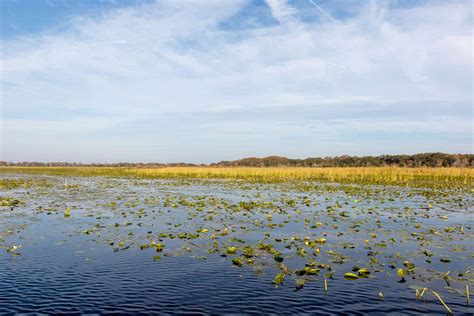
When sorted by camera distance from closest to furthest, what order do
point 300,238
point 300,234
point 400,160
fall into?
point 300,238
point 300,234
point 400,160

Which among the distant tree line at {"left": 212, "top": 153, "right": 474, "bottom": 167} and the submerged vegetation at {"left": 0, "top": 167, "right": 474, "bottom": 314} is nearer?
the submerged vegetation at {"left": 0, "top": 167, "right": 474, "bottom": 314}

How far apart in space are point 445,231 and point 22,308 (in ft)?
44.5

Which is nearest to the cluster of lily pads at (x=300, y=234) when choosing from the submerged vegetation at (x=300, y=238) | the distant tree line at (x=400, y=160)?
the submerged vegetation at (x=300, y=238)

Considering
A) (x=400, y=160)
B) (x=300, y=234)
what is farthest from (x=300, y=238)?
(x=400, y=160)

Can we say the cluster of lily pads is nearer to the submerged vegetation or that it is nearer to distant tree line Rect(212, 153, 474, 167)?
the submerged vegetation

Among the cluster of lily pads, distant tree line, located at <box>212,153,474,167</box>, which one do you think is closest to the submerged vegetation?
the cluster of lily pads

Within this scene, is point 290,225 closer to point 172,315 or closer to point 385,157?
point 172,315

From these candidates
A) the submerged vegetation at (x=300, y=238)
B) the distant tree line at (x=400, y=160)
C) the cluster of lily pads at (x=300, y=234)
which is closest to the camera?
the submerged vegetation at (x=300, y=238)

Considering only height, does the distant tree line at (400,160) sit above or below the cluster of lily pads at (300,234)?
above

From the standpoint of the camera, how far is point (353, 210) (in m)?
19.3

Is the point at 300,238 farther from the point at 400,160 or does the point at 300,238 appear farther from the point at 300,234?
the point at 400,160

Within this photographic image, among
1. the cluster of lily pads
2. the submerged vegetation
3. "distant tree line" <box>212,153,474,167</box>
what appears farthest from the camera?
"distant tree line" <box>212,153,474,167</box>

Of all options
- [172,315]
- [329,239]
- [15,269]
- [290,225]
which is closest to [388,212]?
[290,225]

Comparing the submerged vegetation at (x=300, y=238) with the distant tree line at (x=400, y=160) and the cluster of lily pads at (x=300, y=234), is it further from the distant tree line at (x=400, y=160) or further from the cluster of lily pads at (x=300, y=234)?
the distant tree line at (x=400, y=160)
